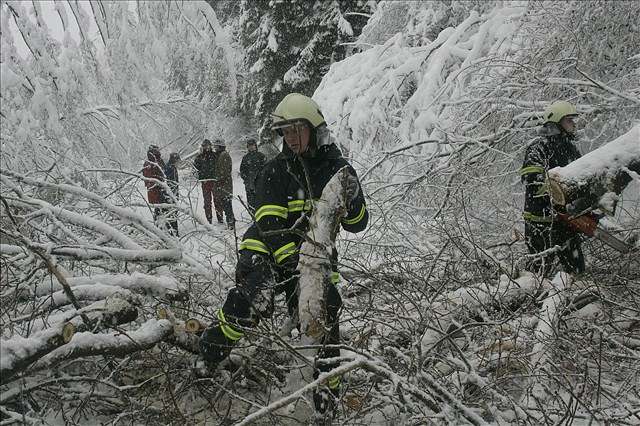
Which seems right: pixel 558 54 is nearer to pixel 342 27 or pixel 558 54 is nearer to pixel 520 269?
pixel 520 269

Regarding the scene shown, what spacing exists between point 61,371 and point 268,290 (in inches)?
43.9

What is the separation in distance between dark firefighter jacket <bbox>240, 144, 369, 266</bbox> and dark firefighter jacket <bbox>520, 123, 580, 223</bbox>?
2007 mm

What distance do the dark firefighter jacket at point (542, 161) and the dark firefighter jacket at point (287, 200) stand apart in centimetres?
201

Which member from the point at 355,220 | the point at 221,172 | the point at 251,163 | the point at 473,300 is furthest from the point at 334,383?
the point at 221,172

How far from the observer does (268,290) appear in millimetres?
2691

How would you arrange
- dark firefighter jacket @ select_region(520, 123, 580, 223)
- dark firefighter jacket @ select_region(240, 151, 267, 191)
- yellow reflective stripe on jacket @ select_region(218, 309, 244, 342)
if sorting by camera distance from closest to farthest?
yellow reflective stripe on jacket @ select_region(218, 309, 244, 342)
dark firefighter jacket @ select_region(520, 123, 580, 223)
dark firefighter jacket @ select_region(240, 151, 267, 191)

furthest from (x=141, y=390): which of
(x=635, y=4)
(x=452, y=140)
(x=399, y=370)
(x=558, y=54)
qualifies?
(x=635, y=4)

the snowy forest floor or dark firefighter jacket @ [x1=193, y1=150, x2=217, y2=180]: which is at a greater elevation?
the snowy forest floor

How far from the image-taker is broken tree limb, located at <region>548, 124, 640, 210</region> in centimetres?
278

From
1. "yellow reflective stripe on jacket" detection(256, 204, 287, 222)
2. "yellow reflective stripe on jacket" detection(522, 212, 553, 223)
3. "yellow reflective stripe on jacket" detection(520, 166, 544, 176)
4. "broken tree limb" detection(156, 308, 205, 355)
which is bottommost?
"yellow reflective stripe on jacket" detection(522, 212, 553, 223)

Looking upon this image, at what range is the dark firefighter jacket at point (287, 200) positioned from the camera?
277 centimetres

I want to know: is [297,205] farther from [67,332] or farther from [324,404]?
[67,332]

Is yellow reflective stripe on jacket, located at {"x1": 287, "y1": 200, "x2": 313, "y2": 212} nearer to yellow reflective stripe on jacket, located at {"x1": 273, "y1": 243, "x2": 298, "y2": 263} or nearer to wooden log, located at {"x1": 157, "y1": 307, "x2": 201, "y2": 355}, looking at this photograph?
yellow reflective stripe on jacket, located at {"x1": 273, "y1": 243, "x2": 298, "y2": 263}

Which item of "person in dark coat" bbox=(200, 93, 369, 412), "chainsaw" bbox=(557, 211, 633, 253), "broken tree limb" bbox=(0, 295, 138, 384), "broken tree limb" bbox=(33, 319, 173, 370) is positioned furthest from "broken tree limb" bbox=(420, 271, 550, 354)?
"broken tree limb" bbox=(0, 295, 138, 384)
